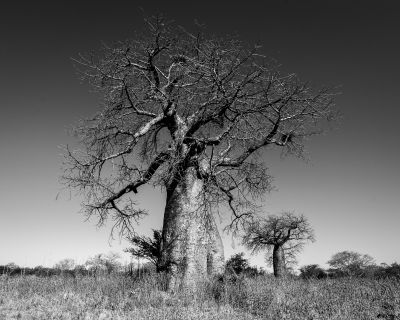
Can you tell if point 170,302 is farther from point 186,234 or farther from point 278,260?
point 278,260

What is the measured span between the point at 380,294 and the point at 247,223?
3109mm

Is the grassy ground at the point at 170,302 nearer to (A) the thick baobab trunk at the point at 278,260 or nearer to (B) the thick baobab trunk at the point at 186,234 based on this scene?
(B) the thick baobab trunk at the point at 186,234

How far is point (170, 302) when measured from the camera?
583cm

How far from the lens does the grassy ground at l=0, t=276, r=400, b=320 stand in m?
5.01

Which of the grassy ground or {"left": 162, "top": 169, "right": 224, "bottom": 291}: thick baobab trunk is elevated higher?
{"left": 162, "top": 169, "right": 224, "bottom": 291}: thick baobab trunk

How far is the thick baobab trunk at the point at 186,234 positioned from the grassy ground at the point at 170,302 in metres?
0.40

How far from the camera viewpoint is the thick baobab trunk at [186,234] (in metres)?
6.99

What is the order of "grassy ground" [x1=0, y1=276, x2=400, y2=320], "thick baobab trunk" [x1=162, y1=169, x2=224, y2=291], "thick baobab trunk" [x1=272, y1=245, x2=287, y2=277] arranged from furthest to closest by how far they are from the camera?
"thick baobab trunk" [x1=272, y1=245, x2=287, y2=277] < "thick baobab trunk" [x1=162, y1=169, x2=224, y2=291] < "grassy ground" [x1=0, y1=276, x2=400, y2=320]

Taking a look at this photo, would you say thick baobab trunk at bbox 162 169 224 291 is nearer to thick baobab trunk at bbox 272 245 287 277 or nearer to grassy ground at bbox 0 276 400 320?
grassy ground at bbox 0 276 400 320

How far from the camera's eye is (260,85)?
725 centimetres

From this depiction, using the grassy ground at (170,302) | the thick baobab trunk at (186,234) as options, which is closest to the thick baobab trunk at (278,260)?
the grassy ground at (170,302)

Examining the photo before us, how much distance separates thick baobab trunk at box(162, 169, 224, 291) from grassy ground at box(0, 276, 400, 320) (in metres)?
0.40

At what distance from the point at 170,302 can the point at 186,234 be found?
5.49 ft

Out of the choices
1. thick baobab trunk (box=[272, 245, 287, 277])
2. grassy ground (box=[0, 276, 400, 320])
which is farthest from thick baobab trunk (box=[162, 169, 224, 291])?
thick baobab trunk (box=[272, 245, 287, 277])
